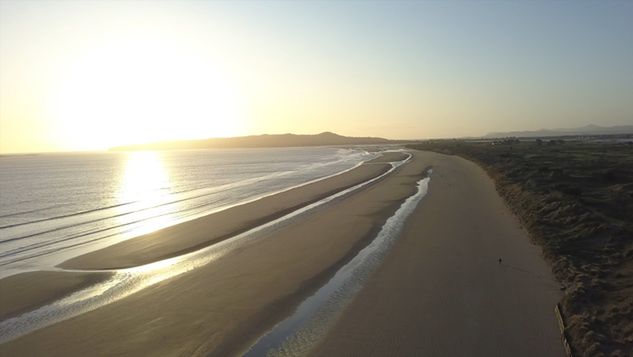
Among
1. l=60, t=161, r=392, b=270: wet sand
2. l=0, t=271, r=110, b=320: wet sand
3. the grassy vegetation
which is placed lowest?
l=60, t=161, r=392, b=270: wet sand

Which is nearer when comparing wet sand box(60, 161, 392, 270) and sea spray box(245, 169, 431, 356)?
sea spray box(245, 169, 431, 356)

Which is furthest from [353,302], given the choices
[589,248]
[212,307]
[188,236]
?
[188,236]

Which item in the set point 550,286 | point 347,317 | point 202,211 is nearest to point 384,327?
point 347,317

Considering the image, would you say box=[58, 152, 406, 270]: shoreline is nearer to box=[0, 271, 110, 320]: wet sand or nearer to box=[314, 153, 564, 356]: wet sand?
box=[0, 271, 110, 320]: wet sand

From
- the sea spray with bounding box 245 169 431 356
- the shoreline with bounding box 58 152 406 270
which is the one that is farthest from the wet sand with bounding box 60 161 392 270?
the sea spray with bounding box 245 169 431 356

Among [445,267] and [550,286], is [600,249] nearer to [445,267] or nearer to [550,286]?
[550,286]

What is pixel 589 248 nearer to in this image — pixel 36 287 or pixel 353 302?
pixel 353 302
